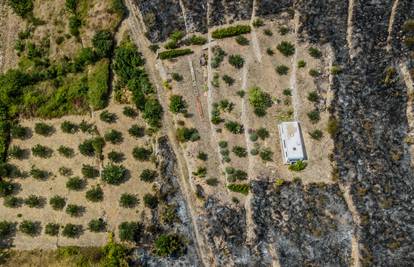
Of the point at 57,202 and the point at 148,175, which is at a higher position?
the point at 148,175

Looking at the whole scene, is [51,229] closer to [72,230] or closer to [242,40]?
[72,230]

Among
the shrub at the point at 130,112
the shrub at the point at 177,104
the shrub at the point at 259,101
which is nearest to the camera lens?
the shrub at the point at 177,104

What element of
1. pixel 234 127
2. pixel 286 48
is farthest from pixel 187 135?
pixel 286 48

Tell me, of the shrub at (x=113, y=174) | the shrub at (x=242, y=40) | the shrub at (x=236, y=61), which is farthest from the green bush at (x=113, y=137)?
the shrub at (x=242, y=40)

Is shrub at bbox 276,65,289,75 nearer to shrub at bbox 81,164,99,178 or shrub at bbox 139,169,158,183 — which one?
shrub at bbox 139,169,158,183

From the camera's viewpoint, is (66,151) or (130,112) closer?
(66,151)

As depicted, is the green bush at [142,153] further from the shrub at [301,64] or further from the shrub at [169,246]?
the shrub at [301,64]
